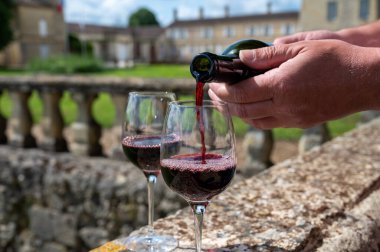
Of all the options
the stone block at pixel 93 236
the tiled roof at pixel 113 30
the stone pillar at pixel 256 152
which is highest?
the tiled roof at pixel 113 30

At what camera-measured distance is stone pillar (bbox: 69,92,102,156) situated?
483 cm

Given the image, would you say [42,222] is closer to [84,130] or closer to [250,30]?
[84,130]

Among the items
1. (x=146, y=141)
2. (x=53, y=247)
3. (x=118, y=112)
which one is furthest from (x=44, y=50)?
(x=146, y=141)

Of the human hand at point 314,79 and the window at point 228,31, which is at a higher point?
the window at point 228,31

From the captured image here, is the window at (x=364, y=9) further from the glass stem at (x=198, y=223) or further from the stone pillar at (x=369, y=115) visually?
the glass stem at (x=198, y=223)

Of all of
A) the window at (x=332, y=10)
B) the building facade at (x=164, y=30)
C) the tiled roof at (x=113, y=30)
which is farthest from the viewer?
the tiled roof at (x=113, y=30)

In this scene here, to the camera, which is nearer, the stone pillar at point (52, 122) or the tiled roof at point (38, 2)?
the stone pillar at point (52, 122)

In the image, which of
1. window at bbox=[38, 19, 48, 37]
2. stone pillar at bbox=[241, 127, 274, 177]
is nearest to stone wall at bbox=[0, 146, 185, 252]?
stone pillar at bbox=[241, 127, 274, 177]

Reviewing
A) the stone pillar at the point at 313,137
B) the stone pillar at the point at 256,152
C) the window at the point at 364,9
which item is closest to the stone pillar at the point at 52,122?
the stone pillar at the point at 256,152

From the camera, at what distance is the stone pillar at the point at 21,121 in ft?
16.9

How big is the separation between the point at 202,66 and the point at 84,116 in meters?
3.57

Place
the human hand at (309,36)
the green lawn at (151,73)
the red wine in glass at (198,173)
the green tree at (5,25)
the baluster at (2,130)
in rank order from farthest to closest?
1. the green tree at (5,25)
2. the green lawn at (151,73)
3. the baluster at (2,130)
4. the human hand at (309,36)
5. the red wine in glass at (198,173)

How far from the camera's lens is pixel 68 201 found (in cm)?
439

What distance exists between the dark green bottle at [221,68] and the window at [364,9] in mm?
31213
